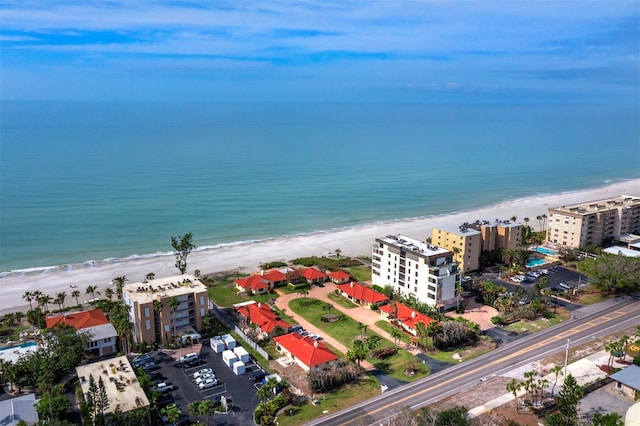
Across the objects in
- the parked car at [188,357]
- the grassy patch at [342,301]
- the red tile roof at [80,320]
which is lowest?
the grassy patch at [342,301]

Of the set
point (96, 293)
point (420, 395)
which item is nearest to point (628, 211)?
point (420, 395)

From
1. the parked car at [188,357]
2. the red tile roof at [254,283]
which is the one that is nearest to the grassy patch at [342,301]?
the red tile roof at [254,283]

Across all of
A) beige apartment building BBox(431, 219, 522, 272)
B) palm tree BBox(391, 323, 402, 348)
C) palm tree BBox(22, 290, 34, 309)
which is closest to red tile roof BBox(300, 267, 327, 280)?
beige apartment building BBox(431, 219, 522, 272)

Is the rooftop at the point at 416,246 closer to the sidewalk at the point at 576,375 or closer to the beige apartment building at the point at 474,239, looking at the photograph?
the beige apartment building at the point at 474,239

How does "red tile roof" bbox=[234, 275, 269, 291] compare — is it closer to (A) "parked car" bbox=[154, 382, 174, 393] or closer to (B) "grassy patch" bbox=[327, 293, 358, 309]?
(B) "grassy patch" bbox=[327, 293, 358, 309]

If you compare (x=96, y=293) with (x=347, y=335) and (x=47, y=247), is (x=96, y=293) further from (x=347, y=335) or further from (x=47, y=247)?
(x=347, y=335)

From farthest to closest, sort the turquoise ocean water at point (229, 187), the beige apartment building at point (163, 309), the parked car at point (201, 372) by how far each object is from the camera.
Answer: the turquoise ocean water at point (229, 187)
the beige apartment building at point (163, 309)
the parked car at point (201, 372)

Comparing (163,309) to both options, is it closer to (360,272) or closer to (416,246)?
(416,246)
